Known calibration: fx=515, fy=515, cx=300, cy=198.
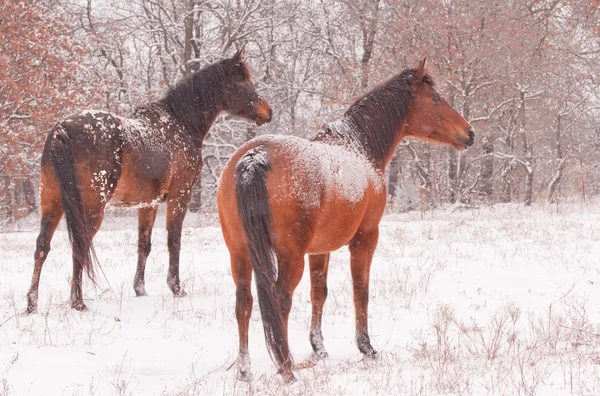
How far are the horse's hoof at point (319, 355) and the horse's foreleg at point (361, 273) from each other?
0.91 ft

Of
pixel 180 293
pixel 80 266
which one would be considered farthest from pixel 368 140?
pixel 80 266

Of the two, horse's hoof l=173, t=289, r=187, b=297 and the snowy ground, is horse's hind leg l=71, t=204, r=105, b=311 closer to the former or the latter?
the snowy ground

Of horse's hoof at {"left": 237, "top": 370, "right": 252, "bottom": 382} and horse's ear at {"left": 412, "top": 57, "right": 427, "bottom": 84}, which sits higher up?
horse's ear at {"left": 412, "top": 57, "right": 427, "bottom": 84}

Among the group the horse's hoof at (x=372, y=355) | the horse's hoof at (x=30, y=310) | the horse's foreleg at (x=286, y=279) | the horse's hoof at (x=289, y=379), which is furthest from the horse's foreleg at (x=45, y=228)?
the horse's hoof at (x=372, y=355)

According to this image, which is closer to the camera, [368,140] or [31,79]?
[368,140]

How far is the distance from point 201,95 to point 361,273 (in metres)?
3.61

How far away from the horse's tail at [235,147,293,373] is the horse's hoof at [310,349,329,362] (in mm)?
740

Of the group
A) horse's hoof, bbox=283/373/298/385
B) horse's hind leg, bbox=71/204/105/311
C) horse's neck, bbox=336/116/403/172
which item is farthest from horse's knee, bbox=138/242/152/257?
horse's hoof, bbox=283/373/298/385

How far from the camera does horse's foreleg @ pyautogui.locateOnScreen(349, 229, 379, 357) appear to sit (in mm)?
4184

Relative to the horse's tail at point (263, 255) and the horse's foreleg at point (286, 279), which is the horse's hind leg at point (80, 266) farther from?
the horse's foreleg at point (286, 279)

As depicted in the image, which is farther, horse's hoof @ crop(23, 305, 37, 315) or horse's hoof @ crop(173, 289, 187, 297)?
horse's hoof @ crop(173, 289, 187, 297)

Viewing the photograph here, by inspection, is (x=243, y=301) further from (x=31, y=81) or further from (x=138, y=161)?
(x=31, y=81)

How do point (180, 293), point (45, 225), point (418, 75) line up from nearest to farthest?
point (418, 75), point (45, 225), point (180, 293)

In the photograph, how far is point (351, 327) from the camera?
5.00 meters
